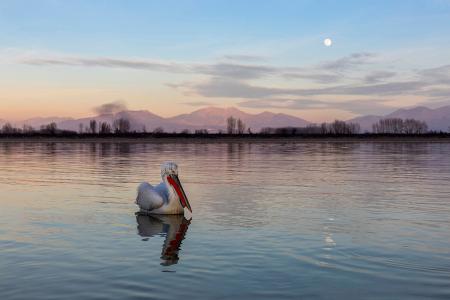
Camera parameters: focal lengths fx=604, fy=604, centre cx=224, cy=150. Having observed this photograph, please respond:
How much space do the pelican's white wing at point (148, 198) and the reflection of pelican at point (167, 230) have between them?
32 centimetres

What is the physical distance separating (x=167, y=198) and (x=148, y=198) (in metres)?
0.56

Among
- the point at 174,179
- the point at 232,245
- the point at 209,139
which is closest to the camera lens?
the point at 232,245

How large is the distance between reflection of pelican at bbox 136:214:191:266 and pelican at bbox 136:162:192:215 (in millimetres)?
226

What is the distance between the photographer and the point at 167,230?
1510cm

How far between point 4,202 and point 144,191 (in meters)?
5.19

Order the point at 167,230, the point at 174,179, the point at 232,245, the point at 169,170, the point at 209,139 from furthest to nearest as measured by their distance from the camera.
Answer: the point at 209,139
the point at 169,170
the point at 174,179
the point at 167,230
the point at 232,245

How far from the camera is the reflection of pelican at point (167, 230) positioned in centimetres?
1197

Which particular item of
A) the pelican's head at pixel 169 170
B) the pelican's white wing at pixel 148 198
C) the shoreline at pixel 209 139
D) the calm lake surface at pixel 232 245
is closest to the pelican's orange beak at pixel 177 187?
the pelican's head at pixel 169 170

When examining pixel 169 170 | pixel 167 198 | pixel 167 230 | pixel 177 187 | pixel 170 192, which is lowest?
pixel 167 230

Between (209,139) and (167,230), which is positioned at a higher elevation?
(209,139)

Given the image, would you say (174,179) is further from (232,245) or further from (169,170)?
(232,245)

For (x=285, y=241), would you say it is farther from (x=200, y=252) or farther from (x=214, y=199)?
(x=214, y=199)

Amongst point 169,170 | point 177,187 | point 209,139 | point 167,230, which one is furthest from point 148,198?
point 209,139

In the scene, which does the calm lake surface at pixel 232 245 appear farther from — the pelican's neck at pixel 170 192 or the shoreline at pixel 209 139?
the shoreline at pixel 209 139
